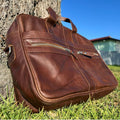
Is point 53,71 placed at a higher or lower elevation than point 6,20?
lower

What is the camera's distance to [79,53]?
1.48 meters

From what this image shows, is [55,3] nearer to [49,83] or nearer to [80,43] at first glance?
[80,43]

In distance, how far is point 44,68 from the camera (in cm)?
101

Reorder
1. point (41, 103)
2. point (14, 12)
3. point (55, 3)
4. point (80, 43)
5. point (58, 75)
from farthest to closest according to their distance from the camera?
point (55, 3) → point (80, 43) → point (14, 12) → point (58, 75) → point (41, 103)

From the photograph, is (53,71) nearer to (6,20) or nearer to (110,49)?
(6,20)

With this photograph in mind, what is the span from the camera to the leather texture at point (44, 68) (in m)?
0.94

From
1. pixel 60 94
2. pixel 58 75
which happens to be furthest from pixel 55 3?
pixel 60 94

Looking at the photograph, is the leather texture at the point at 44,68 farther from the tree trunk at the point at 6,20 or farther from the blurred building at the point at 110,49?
the blurred building at the point at 110,49

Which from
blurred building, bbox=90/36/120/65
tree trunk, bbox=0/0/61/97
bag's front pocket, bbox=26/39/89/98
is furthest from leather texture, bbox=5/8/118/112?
blurred building, bbox=90/36/120/65

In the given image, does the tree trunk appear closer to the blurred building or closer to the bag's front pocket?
the bag's front pocket

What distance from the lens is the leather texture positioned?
3.07ft

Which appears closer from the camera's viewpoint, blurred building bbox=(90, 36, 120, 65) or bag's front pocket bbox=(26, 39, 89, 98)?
bag's front pocket bbox=(26, 39, 89, 98)

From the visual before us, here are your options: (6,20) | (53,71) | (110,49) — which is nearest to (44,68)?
(53,71)

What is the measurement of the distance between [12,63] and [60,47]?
44cm
